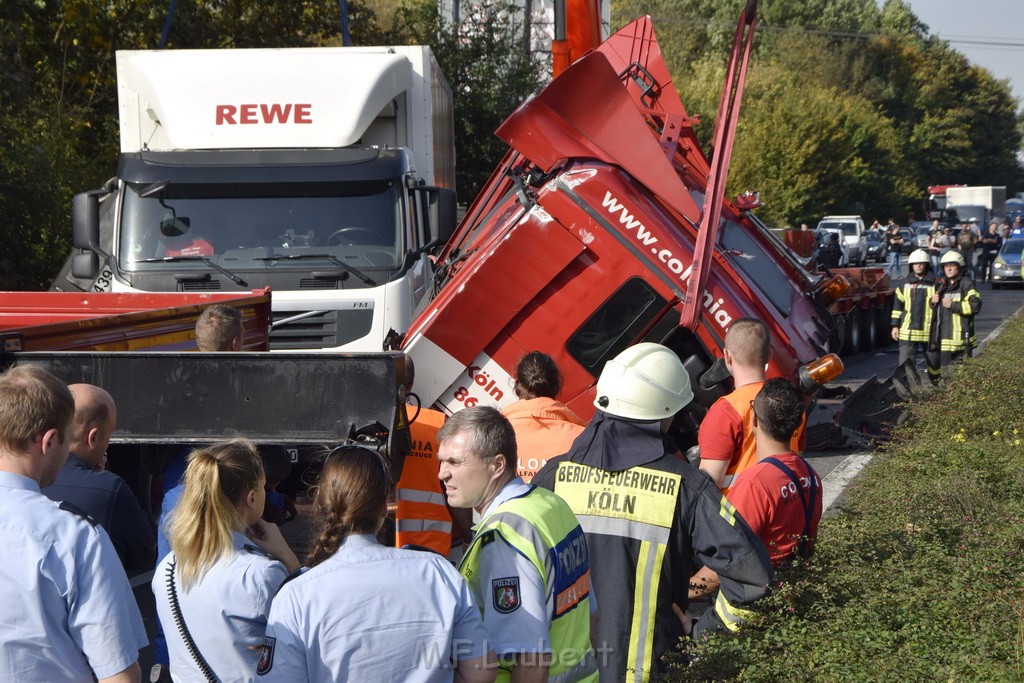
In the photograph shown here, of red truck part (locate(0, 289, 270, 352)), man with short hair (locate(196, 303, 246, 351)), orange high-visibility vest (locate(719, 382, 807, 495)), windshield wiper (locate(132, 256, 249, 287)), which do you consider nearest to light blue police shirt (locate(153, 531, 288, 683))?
orange high-visibility vest (locate(719, 382, 807, 495))

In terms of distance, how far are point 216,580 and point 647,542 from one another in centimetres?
122

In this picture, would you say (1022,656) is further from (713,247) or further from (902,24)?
(902,24)

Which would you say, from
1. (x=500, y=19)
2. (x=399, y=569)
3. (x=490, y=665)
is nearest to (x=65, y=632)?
(x=399, y=569)

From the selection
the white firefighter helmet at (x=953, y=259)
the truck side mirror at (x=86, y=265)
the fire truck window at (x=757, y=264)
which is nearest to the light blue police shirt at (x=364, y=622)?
the fire truck window at (x=757, y=264)

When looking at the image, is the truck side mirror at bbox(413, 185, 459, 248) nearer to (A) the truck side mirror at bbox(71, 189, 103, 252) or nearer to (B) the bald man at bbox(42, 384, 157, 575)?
(A) the truck side mirror at bbox(71, 189, 103, 252)

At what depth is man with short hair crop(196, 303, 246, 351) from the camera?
5.71 m

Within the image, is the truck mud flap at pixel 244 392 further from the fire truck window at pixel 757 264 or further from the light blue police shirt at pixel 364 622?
the fire truck window at pixel 757 264

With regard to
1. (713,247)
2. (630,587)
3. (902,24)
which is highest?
(902,24)

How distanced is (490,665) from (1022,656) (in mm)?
1863

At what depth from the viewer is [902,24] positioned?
76938 mm

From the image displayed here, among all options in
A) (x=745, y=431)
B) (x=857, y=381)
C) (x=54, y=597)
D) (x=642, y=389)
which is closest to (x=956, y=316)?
(x=857, y=381)

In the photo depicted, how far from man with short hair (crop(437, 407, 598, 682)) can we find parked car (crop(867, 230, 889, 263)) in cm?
4434

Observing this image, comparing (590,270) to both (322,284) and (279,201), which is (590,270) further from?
(279,201)

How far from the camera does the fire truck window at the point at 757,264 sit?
28.4 ft
